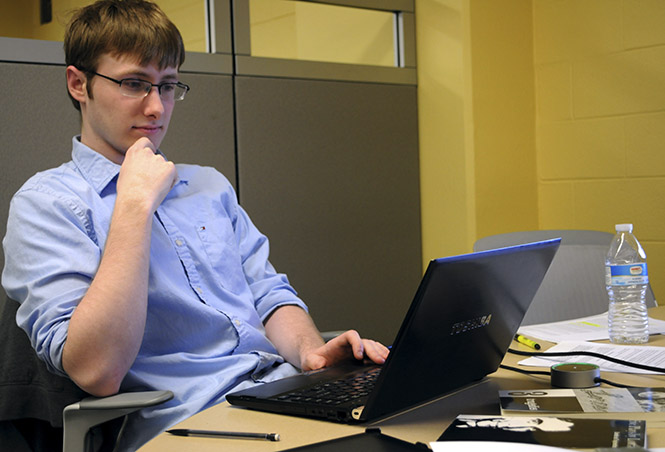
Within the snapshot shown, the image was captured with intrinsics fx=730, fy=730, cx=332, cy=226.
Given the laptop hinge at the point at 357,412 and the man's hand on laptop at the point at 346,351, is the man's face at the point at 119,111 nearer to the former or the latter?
the man's hand on laptop at the point at 346,351

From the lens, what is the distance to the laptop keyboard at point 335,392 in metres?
0.94

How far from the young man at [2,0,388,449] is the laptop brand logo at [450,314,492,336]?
0.80 feet

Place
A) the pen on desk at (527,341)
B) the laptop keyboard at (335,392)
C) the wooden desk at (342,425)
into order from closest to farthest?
the wooden desk at (342,425)
the laptop keyboard at (335,392)
the pen on desk at (527,341)

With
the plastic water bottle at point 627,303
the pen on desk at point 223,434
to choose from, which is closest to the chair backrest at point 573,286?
the plastic water bottle at point 627,303

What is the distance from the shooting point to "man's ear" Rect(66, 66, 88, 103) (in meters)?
1.48

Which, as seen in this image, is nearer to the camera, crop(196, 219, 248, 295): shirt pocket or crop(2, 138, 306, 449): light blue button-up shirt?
crop(2, 138, 306, 449): light blue button-up shirt

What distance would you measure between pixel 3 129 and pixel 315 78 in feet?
3.74

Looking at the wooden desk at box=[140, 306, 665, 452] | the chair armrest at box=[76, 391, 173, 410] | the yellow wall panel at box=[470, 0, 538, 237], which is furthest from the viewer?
the yellow wall panel at box=[470, 0, 538, 237]

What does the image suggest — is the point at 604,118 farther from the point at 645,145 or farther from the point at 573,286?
the point at 573,286

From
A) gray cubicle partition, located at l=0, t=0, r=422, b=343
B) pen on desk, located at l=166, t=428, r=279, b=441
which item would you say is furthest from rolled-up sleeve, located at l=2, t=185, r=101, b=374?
gray cubicle partition, located at l=0, t=0, r=422, b=343

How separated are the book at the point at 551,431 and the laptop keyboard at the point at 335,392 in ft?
0.51

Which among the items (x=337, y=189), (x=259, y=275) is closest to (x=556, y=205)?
(x=337, y=189)

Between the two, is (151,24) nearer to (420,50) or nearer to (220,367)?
(220,367)

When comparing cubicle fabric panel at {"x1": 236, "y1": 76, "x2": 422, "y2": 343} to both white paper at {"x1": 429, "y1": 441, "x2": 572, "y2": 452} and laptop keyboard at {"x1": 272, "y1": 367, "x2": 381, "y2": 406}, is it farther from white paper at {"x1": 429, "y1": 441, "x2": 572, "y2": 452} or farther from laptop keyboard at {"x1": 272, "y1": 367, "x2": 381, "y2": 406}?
white paper at {"x1": 429, "y1": 441, "x2": 572, "y2": 452}
